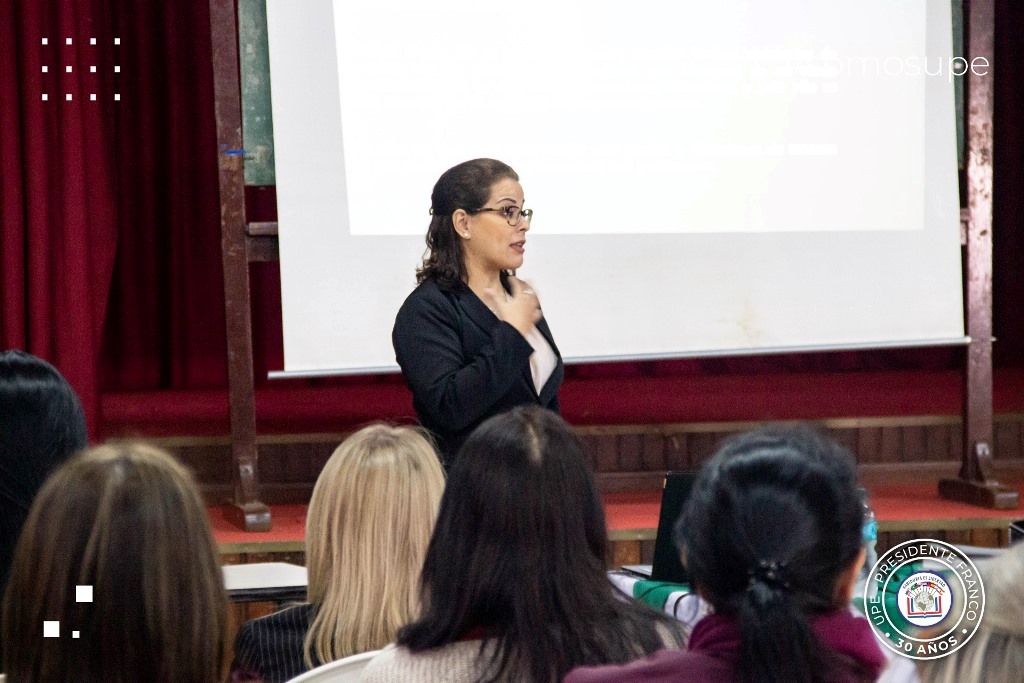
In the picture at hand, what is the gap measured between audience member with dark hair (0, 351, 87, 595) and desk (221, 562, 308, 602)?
0.98 ft

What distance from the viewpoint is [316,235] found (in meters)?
3.15

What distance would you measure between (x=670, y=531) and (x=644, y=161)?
5.78 feet

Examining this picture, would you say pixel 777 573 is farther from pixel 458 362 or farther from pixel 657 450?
pixel 657 450

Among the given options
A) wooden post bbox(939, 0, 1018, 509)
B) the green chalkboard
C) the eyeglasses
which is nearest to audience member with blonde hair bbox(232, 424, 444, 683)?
the eyeglasses

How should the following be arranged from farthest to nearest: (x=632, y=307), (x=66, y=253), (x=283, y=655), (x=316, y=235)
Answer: (x=66, y=253), (x=632, y=307), (x=316, y=235), (x=283, y=655)

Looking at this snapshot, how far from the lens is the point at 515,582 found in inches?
46.9

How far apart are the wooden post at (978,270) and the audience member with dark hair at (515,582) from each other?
101 inches

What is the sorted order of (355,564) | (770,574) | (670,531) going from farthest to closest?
(670,531)
(355,564)
(770,574)

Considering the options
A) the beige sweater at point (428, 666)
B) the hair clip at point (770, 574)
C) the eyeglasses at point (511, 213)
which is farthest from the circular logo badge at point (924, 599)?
the eyeglasses at point (511, 213)

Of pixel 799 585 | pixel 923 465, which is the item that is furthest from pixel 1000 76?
pixel 799 585

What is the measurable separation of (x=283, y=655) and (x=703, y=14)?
2385 millimetres

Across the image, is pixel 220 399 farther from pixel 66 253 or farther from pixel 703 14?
pixel 703 14

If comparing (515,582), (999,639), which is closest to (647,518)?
(515,582)

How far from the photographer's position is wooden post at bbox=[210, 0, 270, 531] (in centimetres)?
318
